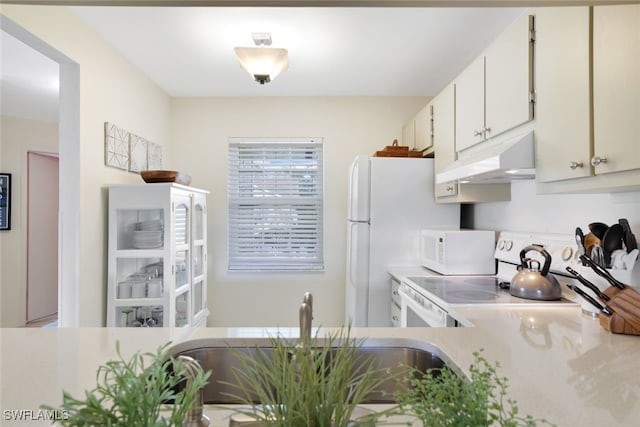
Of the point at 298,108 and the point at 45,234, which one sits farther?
the point at 45,234

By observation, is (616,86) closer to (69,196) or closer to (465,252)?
(465,252)

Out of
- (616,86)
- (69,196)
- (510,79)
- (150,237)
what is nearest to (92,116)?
(69,196)

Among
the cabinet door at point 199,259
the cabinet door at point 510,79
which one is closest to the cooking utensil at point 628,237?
the cabinet door at point 510,79

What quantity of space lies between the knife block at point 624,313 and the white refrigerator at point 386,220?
4.92ft

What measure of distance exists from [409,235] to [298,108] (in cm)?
164

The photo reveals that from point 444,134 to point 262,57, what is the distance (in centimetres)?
130

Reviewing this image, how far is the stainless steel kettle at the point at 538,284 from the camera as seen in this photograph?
162cm

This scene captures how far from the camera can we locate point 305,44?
7.82ft

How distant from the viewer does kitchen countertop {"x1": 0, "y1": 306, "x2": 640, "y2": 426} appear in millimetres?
717

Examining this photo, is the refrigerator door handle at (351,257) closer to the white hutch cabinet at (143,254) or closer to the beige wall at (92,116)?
Result: the white hutch cabinet at (143,254)

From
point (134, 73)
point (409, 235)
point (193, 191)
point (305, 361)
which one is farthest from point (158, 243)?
point (305, 361)

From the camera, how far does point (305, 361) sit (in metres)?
0.46

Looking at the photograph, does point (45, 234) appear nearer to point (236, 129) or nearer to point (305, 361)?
point (236, 129)

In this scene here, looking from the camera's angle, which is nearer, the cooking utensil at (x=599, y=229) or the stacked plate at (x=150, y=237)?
the cooking utensil at (x=599, y=229)
